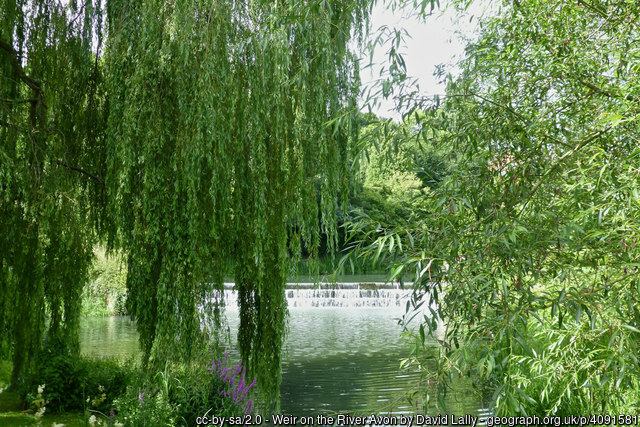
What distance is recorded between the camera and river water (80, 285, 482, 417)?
22.9ft

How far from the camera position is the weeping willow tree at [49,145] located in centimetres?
498

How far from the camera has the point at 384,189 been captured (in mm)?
30375

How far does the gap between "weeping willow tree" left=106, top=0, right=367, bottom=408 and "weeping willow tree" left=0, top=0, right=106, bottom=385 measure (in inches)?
32.2

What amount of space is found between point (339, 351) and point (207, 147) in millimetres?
7165

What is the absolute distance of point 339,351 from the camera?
10.6 m

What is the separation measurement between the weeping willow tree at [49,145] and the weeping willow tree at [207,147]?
0.82 m

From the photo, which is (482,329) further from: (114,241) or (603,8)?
(114,241)

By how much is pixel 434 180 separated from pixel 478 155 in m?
0.29

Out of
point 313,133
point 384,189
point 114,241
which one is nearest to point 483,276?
point 313,133

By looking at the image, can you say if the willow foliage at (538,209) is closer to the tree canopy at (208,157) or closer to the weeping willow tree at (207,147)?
the tree canopy at (208,157)

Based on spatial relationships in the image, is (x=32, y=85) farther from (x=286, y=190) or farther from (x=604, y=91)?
(x=604, y=91)

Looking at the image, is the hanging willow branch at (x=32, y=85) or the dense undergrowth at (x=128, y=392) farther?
the hanging willow branch at (x=32, y=85)

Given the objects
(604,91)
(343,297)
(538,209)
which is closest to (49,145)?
(538,209)

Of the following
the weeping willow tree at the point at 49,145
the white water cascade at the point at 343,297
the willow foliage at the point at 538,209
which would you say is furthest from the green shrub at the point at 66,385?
the white water cascade at the point at 343,297
